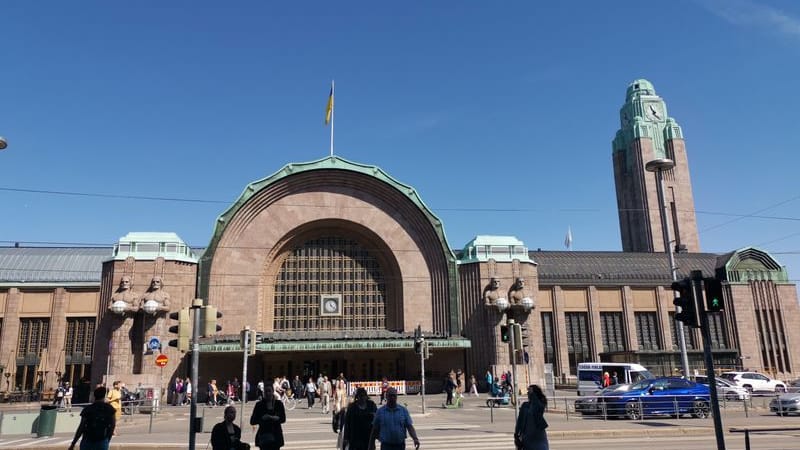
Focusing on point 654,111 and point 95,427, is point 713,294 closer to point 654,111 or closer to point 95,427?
point 95,427

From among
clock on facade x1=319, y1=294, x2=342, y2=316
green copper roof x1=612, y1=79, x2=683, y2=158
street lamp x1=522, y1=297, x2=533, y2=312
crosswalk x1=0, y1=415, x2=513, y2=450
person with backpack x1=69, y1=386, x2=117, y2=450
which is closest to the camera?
person with backpack x1=69, y1=386, x2=117, y2=450

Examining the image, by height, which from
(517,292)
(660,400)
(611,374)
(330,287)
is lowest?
(660,400)

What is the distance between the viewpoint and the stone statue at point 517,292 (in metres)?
37.7

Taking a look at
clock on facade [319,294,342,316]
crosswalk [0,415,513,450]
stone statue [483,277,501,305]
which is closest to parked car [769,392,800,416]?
crosswalk [0,415,513,450]

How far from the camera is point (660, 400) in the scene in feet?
71.8

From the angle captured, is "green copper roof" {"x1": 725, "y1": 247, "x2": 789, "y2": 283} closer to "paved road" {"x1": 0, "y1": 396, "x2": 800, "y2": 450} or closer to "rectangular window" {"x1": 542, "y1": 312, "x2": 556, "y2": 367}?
"rectangular window" {"x1": 542, "y1": 312, "x2": 556, "y2": 367}

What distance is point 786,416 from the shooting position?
2283cm

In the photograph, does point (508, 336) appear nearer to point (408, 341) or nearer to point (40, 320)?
point (408, 341)

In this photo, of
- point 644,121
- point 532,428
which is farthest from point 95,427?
point 644,121

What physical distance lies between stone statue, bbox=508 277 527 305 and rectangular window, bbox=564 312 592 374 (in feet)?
35.1

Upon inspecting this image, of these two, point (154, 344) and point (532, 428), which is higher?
point (154, 344)

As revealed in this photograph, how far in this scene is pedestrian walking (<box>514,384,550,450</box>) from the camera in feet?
27.7

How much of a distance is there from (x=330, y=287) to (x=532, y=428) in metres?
31.8

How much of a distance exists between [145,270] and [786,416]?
3380 centimetres
